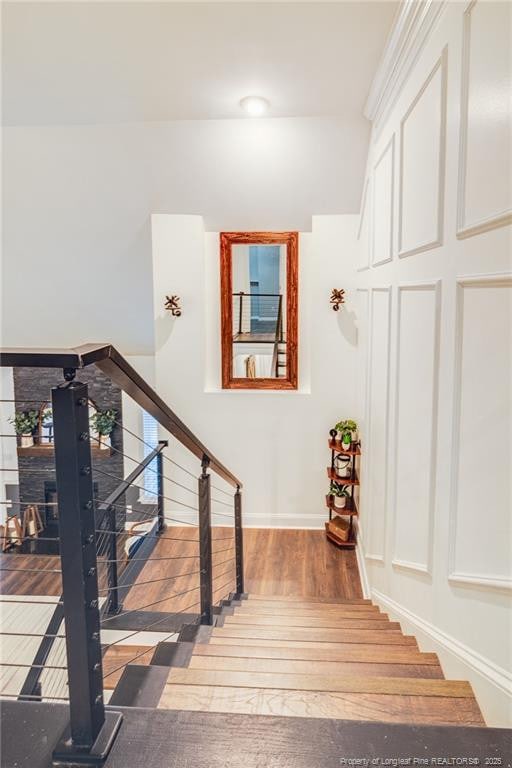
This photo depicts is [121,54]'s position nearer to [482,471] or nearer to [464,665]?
[482,471]

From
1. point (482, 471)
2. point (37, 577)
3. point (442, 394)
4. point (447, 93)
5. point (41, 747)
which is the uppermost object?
point (447, 93)

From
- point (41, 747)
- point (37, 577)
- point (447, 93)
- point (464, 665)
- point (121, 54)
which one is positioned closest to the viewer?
point (41, 747)

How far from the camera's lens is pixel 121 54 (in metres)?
2.62

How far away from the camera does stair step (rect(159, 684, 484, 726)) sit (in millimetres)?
1273

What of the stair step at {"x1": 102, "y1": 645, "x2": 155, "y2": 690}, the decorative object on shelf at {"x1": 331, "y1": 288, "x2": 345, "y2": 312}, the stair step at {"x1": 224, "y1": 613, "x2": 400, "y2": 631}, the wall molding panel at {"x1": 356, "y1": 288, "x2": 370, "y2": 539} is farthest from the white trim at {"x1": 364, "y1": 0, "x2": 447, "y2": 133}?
the stair step at {"x1": 102, "y1": 645, "x2": 155, "y2": 690}

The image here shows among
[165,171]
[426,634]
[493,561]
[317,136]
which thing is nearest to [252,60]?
[317,136]

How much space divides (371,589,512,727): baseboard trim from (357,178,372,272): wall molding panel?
2318mm

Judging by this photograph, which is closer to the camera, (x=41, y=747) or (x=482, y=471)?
(x=41, y=747)

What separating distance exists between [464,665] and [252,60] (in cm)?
302

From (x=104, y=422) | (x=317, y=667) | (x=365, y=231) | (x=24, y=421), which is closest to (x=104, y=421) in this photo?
(x=104, y=422)

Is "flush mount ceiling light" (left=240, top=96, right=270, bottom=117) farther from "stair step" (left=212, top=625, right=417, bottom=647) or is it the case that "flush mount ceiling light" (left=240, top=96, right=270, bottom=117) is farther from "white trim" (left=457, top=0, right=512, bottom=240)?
"stair step" (left=212, top=625, right=417, bottom=647)

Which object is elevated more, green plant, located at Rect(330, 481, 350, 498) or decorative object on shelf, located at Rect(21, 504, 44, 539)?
green plant, located at Rect(330, 481, 350, 498)

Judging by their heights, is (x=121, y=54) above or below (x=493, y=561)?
above

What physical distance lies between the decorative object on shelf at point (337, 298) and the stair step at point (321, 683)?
3087mm
